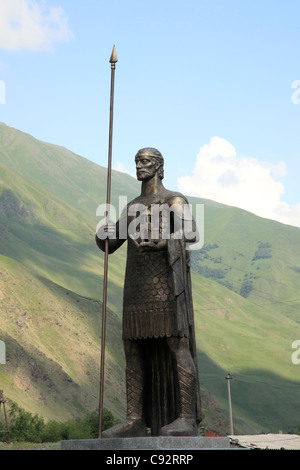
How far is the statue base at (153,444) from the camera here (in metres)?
9.53

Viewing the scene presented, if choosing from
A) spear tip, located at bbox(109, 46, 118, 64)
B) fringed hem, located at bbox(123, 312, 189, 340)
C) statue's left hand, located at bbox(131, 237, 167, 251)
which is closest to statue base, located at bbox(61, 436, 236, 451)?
fringed hem, located at bbox(123, 312, 189, 340)

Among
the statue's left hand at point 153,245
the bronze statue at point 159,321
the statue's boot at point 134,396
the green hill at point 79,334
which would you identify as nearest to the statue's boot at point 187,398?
the bronze statue at point 159,321

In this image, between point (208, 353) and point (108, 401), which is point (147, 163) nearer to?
point (108, 401)

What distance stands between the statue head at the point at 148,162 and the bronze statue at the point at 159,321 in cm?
3

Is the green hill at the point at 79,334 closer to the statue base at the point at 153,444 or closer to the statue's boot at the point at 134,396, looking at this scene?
the statue's boot at the point at 134,396

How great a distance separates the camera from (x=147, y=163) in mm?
11547

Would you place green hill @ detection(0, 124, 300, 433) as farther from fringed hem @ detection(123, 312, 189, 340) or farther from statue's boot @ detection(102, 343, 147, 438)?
fringed hem @ detection(123, 312, 189, 340)

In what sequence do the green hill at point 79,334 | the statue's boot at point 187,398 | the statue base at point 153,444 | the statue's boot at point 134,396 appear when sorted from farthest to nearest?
1. the green hill at point 79,334
2. the statue's boot at point 134,396
3. the statue's boot at point 187,398
4. the statue base at point 153,444

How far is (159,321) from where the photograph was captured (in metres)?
10.7

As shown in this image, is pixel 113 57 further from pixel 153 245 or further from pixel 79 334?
pixel 79 334

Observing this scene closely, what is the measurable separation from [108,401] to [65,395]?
30.1ft

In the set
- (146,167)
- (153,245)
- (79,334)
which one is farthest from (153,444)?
(79,334)

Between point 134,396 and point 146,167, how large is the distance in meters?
3.56

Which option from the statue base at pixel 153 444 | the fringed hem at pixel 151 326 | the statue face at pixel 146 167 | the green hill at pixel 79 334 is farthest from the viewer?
the green hill at pixel 79 334
